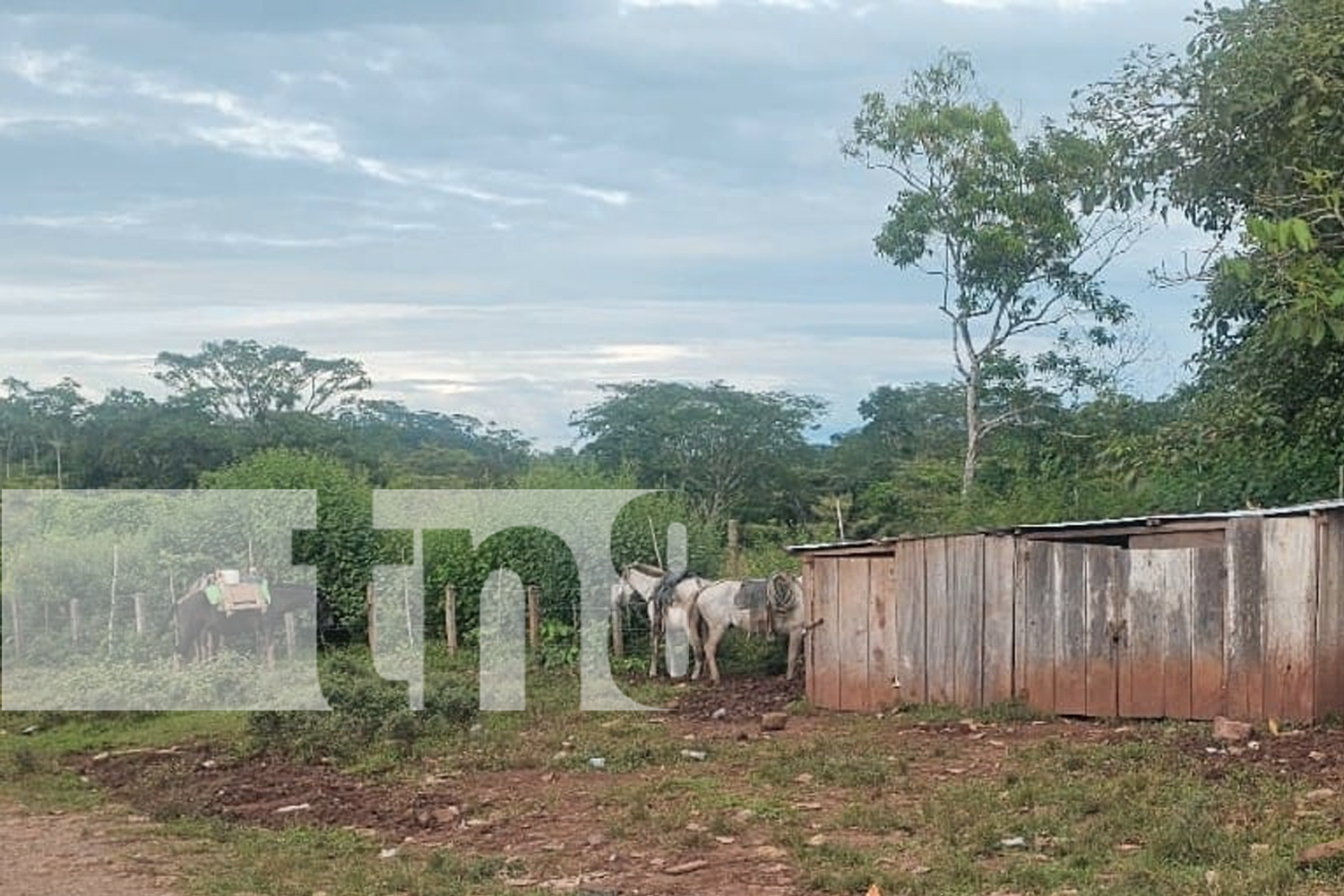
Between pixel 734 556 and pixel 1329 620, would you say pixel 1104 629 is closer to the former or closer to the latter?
pixel 1329 620

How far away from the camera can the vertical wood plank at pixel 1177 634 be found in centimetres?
1091

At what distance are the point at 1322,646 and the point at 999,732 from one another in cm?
242

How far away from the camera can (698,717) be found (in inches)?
508

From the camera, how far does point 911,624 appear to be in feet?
41.9

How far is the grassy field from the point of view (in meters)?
6.82

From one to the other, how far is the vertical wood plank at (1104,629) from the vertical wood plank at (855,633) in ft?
7.65

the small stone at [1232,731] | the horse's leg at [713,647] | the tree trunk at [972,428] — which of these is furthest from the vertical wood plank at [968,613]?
the tree trunk at [972,428]

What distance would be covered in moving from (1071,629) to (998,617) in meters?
A: 0.68

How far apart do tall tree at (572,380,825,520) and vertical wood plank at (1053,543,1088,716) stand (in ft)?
45.6

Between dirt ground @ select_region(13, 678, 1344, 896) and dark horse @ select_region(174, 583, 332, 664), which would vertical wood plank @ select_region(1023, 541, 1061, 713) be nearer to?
dirt ground @ select_region(13, 678, 1344, 896)

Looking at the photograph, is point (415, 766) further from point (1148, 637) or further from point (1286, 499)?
point (1286, 499)

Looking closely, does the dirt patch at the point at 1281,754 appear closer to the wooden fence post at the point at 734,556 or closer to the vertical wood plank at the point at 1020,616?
the vertical wood plank at the point at 1020,616

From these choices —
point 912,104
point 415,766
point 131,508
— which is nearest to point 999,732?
point 415,766

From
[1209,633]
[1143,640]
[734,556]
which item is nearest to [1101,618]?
[1143,640]
